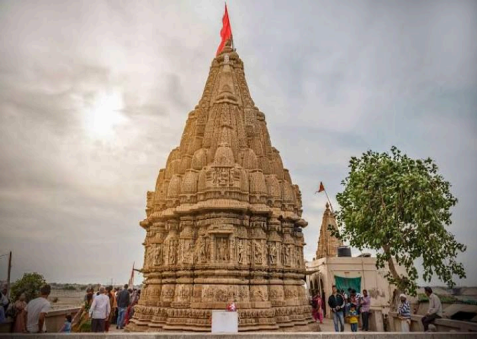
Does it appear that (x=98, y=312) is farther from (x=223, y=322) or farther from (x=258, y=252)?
(x=258, y=252)

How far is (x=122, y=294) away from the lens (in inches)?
602

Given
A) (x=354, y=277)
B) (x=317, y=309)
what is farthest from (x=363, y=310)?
(x=354, y=277)

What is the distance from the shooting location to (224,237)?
46.8 ft

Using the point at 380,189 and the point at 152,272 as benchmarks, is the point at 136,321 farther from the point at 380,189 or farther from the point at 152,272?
the point at 380,189

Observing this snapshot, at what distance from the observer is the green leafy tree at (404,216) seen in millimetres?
15430

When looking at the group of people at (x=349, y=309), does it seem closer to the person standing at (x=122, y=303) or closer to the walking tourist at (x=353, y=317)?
Answer: the walking tourist at (x=353, y=317)

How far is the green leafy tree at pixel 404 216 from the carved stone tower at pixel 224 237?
10.1ft

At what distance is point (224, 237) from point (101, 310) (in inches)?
209

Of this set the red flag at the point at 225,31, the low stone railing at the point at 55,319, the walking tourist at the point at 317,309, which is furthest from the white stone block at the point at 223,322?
the red flag at the point at 225,31

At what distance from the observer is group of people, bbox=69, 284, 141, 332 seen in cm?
1040

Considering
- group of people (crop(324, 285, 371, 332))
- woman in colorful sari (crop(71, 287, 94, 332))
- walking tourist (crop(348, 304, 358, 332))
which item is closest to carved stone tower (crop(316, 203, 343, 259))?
group of people (crop(324, 285, 371, 332))

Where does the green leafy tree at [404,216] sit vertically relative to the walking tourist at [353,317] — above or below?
above

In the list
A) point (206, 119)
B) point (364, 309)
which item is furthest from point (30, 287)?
point (364, 309)

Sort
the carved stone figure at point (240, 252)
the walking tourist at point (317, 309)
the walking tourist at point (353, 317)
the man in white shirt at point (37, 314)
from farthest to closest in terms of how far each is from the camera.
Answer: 1. the walking tourist at point (317, 309)
2. the carved stone figure at point (240, 252)
3. the walking tourist at point (353, 317)
4. the man in white shirt at point (37, 314)
